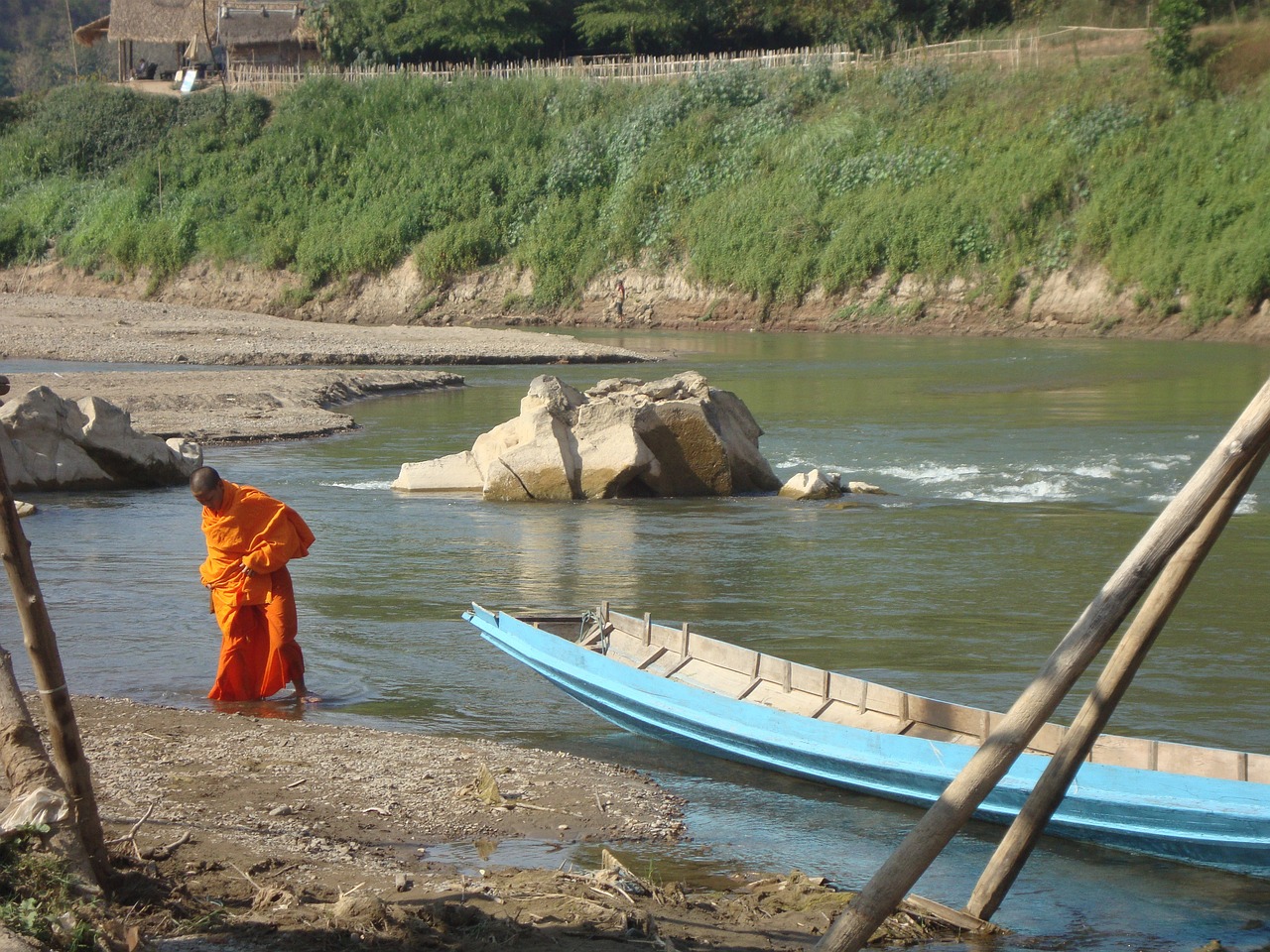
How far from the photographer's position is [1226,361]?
2939cm

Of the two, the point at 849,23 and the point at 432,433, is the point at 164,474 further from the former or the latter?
the point at 849,23

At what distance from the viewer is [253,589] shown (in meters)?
8.21

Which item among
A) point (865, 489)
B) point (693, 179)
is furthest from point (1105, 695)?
point (693, 179)

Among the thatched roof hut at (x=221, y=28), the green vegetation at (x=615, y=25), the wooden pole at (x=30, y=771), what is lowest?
the wooden pole at (x=30, y=771)

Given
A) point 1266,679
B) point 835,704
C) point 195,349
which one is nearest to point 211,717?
point 835,704

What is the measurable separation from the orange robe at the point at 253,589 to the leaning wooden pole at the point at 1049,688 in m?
4.44

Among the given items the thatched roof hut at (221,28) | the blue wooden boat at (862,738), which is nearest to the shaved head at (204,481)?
the blue wooden boat at (862,738)

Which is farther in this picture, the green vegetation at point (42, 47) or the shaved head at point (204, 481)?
the green vegetation at point (42, 47)

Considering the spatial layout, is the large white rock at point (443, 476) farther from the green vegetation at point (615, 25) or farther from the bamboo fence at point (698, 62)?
the green vegetation at point (615, 25)

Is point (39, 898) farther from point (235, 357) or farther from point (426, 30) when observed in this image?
point (426, 30)

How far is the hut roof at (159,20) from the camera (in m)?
59.4

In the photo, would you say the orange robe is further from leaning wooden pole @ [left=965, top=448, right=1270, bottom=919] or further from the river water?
leaning wooden pole @ [left=965, top=448, right=1270, bottom=919]

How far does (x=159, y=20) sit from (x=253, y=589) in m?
57.6

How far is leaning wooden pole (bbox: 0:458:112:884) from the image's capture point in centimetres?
438
